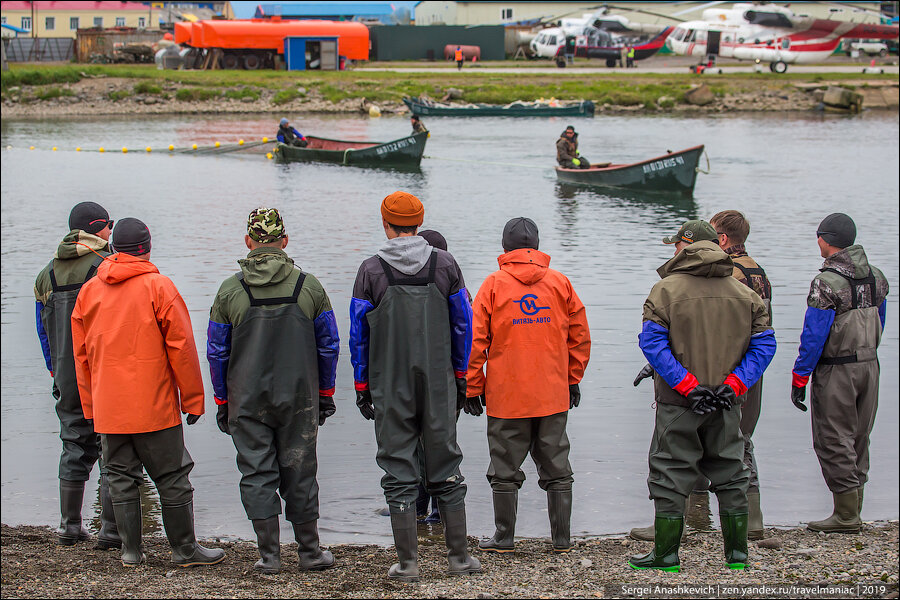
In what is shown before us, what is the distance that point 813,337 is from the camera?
5855 millimetres

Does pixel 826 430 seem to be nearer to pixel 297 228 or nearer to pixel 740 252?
pixel 740 252

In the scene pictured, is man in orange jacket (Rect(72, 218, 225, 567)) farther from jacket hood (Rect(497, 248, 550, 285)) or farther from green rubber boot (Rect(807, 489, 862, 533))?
green rubber boot (Rect(807, 489, 862, 533))

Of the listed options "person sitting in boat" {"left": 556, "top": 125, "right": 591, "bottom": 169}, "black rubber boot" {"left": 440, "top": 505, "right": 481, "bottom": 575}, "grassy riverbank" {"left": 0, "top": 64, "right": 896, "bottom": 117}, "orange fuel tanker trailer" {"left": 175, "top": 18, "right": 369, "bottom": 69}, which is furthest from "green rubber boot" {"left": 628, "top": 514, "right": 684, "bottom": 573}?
"orange fuel tanker trailer" {"left": 175, "top": 18, "right": 369, "bottom": 69}

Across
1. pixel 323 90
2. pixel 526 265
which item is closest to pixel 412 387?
pixel 526 265

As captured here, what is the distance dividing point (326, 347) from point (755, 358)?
230 cm

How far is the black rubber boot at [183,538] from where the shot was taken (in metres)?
5.30

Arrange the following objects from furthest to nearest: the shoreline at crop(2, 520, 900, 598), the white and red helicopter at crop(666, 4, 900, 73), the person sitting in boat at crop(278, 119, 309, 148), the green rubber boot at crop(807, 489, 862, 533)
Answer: the white and red helicopter at crop(666, 4, 900, 73), the person sitting in boat at crop(278, 119, 309, 148), the green rubber boot at crop(807, 489, 862, 533), the shoreline at crop(2, 520, 900, 598)

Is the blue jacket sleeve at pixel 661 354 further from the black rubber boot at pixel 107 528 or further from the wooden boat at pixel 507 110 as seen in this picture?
the wooden boat at pixel 507 110

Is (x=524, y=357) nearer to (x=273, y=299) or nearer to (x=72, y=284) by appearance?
(x=273, y=299)

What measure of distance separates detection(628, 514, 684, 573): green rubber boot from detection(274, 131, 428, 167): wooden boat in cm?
2529

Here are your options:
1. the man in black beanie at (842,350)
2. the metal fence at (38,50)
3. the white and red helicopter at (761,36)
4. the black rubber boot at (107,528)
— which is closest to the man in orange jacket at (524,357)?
the man in black beanie at (842,350)

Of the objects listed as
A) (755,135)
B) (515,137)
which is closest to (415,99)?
(515,137)

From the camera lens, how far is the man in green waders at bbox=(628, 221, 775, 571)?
508cm

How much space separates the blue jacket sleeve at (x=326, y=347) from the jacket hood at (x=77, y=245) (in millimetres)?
1573
